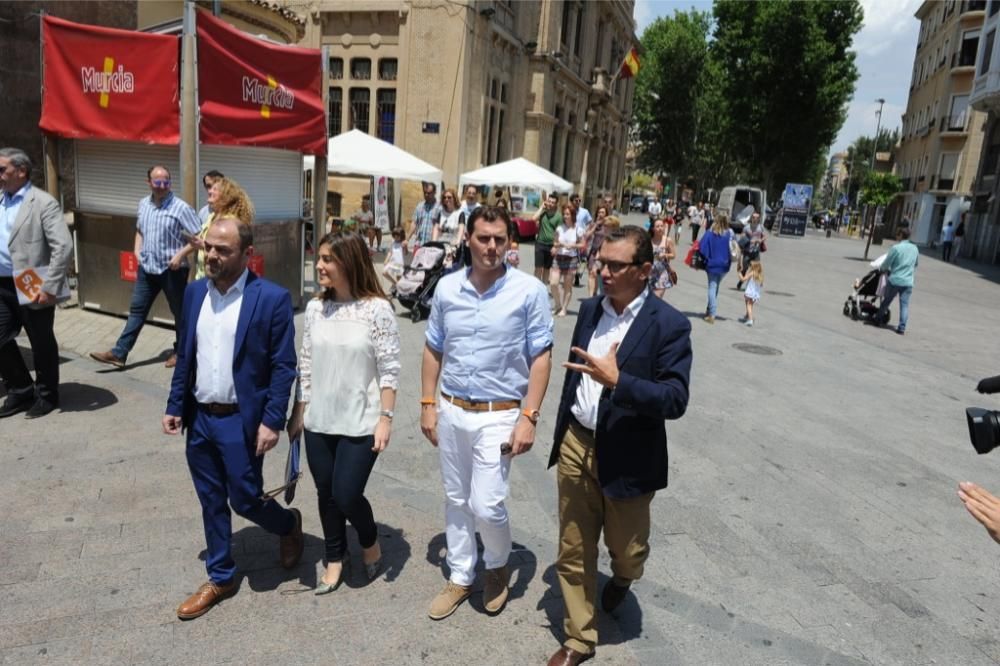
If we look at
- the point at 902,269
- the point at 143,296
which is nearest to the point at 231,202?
the point at 143,296

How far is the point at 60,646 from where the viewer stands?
9.82 feet

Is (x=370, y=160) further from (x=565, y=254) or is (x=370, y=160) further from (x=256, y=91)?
(x=256, y=91)

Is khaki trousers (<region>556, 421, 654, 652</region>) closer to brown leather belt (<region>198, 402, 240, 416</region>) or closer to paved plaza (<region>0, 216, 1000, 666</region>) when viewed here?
paved plaza (<region>0, 216, 1000, 666</region>)

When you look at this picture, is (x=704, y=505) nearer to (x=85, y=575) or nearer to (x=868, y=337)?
(x=85, y=575)

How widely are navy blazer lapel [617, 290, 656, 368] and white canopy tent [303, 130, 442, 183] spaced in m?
12.2

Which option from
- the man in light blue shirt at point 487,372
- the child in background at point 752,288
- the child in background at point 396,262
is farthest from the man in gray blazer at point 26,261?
the child in background at point 752,288

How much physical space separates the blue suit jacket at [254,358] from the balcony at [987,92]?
1336 inches

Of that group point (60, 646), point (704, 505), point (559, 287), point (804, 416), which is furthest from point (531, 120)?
point (60, 646)

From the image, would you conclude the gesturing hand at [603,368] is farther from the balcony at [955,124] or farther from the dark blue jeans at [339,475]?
the balcony at [955,124]

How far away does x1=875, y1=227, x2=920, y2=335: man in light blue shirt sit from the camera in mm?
11852

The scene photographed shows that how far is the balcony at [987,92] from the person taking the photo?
28250 mm

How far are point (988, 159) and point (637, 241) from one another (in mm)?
38474

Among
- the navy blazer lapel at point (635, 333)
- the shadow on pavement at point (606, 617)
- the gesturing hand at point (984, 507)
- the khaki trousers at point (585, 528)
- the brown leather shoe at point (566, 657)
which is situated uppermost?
the navy blazer lapel at point (635, 333)

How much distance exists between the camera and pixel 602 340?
3.01 m
